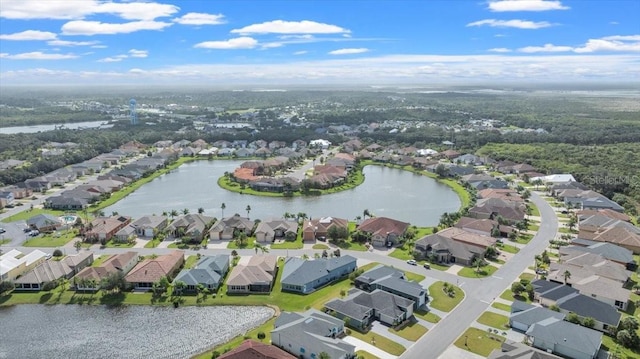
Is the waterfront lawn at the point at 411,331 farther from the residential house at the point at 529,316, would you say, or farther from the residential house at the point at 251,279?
the residential house at the point at 251,279

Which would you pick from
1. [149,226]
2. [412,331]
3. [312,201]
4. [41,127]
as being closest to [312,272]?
[412,331]

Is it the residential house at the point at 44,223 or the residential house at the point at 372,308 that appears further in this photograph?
the residential house at the point at 44,223

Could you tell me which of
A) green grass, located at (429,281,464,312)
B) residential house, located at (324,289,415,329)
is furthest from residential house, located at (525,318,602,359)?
residential house, located at (324,289,415,329)

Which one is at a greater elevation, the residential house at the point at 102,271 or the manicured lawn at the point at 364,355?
the residential house at the point at 102,271

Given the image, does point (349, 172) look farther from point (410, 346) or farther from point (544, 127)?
point (544, 127)

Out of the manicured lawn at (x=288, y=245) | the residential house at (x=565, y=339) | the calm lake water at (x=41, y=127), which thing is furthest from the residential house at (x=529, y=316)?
the calm lake water at (x=41, y=127)
